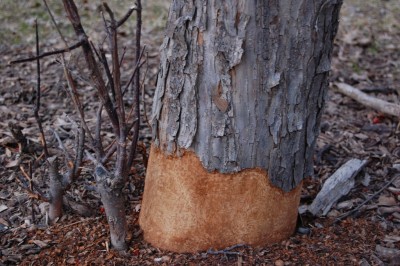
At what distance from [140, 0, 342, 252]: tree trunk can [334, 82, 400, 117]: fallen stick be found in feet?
5.51

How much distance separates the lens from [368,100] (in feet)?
13.4

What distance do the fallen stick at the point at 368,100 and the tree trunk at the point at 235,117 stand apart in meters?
1.68

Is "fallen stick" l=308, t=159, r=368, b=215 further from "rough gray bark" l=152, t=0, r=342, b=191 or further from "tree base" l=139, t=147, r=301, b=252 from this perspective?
"rough gray bark" l=152, t=0, r=342, b=191

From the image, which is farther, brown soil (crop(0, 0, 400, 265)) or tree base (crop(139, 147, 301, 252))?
brown soil (crop(0, 0, 400, 265))

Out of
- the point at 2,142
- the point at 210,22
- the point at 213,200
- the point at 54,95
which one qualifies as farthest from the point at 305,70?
the point at 54,95

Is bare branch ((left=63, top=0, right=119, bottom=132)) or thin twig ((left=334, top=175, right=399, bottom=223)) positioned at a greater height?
bare branch ((left=63, top=0, right=119, bottom=132))

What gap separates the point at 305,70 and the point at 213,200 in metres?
0.66

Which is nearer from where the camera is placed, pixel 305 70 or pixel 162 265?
pixel 305 70

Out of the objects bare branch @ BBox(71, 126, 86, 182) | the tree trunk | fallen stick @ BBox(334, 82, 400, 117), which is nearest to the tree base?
the tree trunk

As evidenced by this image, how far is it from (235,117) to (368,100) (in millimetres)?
2221

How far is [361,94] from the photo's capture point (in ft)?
13.7

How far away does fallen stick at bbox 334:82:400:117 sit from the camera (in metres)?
3.87

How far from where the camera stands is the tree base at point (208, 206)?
2.29m

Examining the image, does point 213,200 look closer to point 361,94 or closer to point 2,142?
point 2,142
